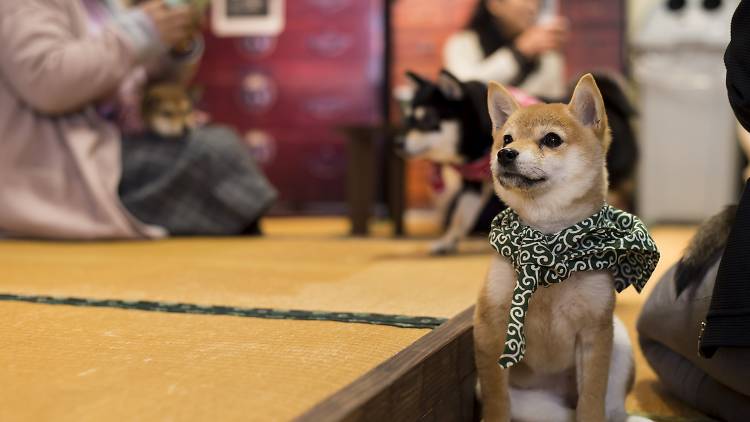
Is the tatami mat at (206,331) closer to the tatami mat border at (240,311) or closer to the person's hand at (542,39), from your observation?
the tatami mat border at (240,311)

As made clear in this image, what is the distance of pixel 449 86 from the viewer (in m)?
2.24

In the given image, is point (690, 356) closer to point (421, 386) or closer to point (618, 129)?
point (421, 386)

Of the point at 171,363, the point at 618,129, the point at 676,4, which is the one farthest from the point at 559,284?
the point at 676,4

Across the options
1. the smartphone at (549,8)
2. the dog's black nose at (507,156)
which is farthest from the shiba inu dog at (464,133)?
the smartphone at (549,8)

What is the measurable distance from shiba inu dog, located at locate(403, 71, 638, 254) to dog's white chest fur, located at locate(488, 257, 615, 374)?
111cm

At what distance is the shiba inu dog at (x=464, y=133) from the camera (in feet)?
6.83

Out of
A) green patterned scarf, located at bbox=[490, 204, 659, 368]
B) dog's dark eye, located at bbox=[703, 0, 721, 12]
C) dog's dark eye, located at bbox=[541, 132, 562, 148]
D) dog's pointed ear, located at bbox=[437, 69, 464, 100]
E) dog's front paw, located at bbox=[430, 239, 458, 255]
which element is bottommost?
dog's front paw, located at bbox=[430, 239, 458, 255]

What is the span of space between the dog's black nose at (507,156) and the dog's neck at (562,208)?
6cm

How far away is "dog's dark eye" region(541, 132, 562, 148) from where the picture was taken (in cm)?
100

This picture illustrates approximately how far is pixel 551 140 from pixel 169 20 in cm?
194

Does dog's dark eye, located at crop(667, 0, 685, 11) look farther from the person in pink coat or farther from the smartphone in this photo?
the person in pink coat

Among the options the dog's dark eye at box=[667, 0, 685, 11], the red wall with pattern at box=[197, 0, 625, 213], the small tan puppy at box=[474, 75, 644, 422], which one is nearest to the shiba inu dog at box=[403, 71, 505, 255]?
the small tan puppy at box=[474, 75, 644, 422]

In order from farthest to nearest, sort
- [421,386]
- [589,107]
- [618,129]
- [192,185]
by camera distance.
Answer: [192,185], [618,129], [589,107], [421,386]

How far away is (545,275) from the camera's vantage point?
948mm
